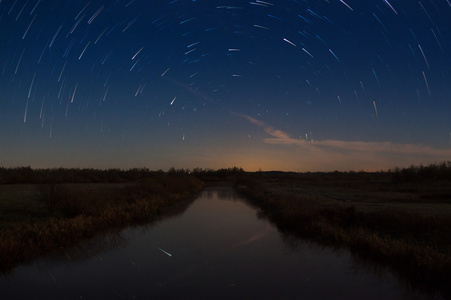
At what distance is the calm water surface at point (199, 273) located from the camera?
845 cm

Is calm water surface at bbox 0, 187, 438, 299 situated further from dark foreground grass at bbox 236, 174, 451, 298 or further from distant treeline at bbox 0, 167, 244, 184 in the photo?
distant treeline at bbox 0, 167, 244, 184

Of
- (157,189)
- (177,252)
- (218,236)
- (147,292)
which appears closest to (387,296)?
(147,292)

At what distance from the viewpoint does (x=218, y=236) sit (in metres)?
16.8

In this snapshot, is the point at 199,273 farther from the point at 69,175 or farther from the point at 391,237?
the point at 69,175

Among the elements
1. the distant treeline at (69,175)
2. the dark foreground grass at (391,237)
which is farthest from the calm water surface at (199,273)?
the distant treeline at (69,175)

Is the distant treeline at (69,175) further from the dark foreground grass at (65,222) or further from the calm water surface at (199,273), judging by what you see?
the calm water surface at (199,273)

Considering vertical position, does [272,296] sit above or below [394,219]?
below

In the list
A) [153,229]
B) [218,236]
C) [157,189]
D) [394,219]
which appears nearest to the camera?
[394,219]

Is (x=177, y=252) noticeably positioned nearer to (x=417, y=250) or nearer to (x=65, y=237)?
(x=65, y=237)

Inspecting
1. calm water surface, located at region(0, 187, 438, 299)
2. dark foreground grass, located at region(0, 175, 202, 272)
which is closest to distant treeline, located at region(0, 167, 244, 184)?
dark foreground grass, located at region(0, 175, 202, 272)

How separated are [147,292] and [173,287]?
0.78m

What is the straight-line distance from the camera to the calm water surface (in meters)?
8.45

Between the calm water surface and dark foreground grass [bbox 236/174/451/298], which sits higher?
dark foreground grass [bbox 236/174/451/298]

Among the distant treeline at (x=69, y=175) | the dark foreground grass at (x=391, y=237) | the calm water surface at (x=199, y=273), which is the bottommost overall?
the calm water surface at (x=199, y=273)
